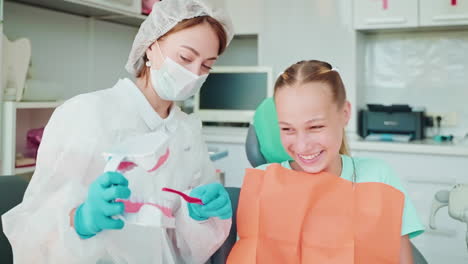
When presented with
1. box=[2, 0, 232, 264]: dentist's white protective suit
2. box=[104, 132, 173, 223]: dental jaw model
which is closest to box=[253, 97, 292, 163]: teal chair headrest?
box=[2, 0, 232, 264]: dentist's white protective suit

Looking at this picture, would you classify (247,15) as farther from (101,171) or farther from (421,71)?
(101,171)

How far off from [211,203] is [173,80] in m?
0.37

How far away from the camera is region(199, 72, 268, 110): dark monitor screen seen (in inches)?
137

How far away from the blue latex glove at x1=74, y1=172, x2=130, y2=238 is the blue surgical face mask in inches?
17.0

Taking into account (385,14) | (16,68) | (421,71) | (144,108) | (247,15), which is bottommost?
(144,108)

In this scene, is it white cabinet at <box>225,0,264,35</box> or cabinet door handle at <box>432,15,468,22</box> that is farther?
white cabinet at <box>225,0,264,35</box>

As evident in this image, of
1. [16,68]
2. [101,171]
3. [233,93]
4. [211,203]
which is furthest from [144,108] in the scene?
[233,93]

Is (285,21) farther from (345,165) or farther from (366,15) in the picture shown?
(345,165)

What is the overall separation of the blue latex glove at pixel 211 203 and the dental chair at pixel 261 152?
216mm

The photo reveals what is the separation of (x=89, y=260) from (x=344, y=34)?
270 cm

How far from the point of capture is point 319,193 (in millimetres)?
1246

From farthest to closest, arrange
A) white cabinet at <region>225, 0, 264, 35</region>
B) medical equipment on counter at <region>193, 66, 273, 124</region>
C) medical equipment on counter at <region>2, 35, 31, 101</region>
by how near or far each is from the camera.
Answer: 1. white cabinet at <region>225, 0, 264, 35</region>
2. medical equipment on counter at <region>193, 66, 273, 124</region>
3. medical equipment on counter at <region>2, 35, 31, 101</region>

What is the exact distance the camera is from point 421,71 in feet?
11.2

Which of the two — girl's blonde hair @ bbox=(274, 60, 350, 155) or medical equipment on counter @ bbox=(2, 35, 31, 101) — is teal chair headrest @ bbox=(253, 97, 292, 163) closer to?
girl's blonde hair @ bbox=(274, 60, 350, 155)
